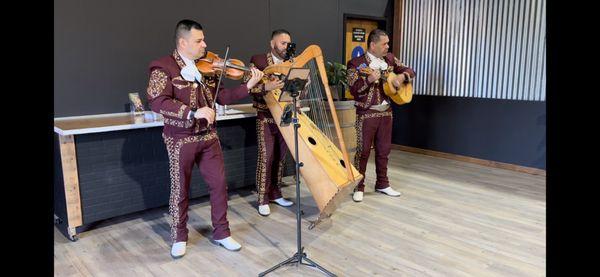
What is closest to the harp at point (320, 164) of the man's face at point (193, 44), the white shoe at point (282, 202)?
the man's face at point (193, 44)

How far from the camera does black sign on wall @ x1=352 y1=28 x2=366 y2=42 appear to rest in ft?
20.5

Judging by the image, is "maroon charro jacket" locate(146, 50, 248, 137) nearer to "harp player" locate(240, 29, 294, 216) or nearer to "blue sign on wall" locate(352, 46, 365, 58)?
"harp player" locate(240, 29, 294, 216)

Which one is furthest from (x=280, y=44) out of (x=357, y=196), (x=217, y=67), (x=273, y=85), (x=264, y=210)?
(x=357, y=196)

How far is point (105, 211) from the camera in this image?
3514 millimetres

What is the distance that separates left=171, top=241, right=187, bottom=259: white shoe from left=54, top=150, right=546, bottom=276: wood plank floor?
53 millimetres

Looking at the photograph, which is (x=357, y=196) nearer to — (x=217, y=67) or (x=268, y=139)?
(x=268, y=139)

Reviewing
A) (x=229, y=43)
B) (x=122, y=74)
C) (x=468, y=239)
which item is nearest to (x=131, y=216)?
(x=122, y=74)

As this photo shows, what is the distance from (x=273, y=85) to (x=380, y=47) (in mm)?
1310

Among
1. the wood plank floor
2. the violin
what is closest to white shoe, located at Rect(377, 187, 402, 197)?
the wood plank floor

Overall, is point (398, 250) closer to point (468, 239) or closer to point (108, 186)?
point (468, 239)

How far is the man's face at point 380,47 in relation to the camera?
159 inches

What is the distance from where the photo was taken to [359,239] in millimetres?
3336

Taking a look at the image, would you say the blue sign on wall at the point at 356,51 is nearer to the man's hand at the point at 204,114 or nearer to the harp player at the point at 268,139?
the harp player at the point at 268,139

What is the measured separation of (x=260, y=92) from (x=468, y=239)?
1.90 metres
